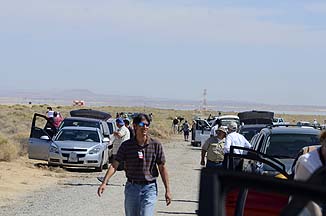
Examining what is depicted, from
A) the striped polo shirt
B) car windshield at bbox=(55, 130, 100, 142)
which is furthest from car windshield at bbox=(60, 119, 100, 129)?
the striped polo shirt

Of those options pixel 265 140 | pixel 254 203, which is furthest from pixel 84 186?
pixel 254 203

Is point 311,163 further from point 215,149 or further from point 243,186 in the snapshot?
point 215,149

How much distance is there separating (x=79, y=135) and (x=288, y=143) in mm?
11931

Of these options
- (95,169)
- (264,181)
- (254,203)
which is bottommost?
(95,169)

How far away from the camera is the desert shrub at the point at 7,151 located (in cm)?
2500

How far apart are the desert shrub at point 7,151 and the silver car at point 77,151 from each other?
8.50 feet

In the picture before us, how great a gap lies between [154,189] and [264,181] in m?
5.78

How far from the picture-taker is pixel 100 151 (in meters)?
22.8

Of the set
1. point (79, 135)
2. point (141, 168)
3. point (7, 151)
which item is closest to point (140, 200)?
point (141, 168)

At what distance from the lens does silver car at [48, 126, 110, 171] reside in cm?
2238

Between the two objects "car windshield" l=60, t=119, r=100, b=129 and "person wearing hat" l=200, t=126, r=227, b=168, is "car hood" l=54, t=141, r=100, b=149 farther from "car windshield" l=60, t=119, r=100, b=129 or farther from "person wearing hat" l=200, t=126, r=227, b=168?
"person wearing hat" l=200, t=126, r=227, b=168

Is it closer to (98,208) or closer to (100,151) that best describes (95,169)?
(100,151)

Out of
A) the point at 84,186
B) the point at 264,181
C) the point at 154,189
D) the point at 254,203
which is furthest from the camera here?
the point at 84,186

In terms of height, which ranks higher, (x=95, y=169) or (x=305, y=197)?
(x=305, y=197)
